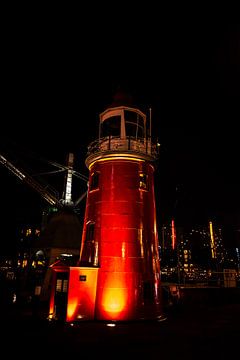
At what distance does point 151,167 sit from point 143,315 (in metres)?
8.23

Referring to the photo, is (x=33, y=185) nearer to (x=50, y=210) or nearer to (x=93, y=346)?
(x=50, y=210)

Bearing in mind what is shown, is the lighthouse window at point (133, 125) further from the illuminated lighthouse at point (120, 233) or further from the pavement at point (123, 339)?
the pavement at point (123, 339)

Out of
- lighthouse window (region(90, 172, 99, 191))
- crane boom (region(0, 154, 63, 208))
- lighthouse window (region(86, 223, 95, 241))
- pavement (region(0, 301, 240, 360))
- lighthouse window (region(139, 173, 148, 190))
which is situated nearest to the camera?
pavement (region(0, 301, 240, 360))

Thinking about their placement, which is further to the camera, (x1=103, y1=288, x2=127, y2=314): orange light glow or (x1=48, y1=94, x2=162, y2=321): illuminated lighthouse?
(x1=48, y1=94, x2=162, y2=321): illuminated lighthouse

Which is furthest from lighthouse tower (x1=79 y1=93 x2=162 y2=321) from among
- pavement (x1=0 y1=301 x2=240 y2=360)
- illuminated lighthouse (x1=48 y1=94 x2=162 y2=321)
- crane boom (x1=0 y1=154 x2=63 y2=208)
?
crane boom (x1=0 y1=154 x2=63 y2=208)

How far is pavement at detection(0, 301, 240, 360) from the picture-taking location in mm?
9352

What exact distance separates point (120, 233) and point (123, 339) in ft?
18.9

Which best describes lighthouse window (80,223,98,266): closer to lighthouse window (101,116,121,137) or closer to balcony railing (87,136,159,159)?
balcony railing (87,136,159,159)

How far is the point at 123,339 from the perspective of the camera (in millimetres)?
11336

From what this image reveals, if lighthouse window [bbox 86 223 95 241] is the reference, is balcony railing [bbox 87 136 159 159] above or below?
above

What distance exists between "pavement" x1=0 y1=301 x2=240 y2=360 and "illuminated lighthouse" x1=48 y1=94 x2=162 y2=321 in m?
0.96

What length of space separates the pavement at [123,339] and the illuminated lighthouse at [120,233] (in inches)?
37.9

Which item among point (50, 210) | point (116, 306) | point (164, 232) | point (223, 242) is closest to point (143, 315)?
point (116, 306)

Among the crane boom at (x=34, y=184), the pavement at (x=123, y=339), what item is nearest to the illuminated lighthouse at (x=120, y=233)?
the pavement at (x=123, y=339)
